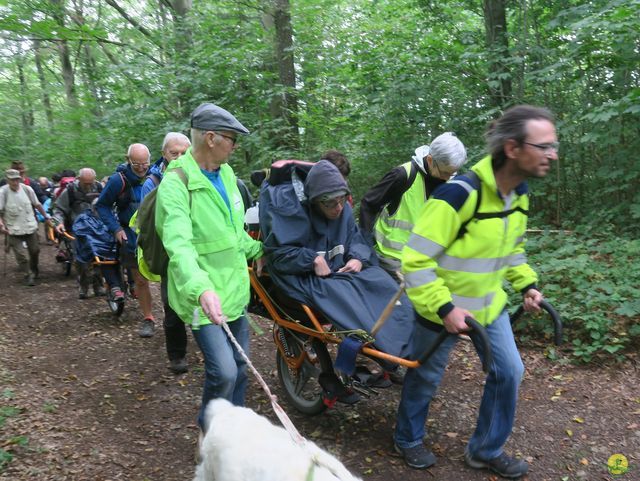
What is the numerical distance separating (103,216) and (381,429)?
4.50m

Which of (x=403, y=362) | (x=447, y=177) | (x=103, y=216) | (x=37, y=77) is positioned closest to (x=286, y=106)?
(x=103, y=216)

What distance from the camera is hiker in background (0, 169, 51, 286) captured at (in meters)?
10.4

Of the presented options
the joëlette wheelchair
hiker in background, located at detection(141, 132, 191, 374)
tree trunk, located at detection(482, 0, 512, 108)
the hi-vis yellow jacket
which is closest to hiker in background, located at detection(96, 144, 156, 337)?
hiker in background, located at detection(141, 132, 191, 374)

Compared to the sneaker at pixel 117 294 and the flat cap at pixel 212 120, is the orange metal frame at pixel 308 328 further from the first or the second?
the sneaker at pixel 117 294

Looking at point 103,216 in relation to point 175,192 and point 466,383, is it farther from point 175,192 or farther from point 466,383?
point 466,383

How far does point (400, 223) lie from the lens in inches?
184

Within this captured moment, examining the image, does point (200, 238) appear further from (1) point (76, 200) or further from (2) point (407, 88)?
(1) point (76, 200)

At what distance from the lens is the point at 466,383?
16.4 ft

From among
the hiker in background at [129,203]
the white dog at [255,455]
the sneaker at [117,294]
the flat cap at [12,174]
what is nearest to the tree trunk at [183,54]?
the flat cap at [12,174]

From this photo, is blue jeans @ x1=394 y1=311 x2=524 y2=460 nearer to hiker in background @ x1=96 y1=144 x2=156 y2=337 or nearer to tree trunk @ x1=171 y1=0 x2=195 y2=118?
hiker in background @ x1=96 y1=144 x2=156 y2=337

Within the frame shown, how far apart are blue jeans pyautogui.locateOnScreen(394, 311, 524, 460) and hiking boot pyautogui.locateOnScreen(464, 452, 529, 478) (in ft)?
0.13

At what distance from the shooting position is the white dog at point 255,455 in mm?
1984

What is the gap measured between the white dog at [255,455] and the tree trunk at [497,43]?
726cm

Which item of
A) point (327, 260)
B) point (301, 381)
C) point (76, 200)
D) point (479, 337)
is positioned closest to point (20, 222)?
point (76, 200)
